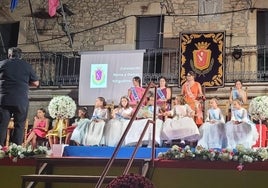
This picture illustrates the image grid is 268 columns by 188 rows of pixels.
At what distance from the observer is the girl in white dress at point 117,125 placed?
818 cm

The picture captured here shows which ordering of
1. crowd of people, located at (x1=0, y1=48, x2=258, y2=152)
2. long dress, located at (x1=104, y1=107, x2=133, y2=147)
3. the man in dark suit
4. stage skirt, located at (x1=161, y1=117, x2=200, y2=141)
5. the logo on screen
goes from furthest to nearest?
the logo on screen < long dress, located at (x1=104, y1=107, x2=133, y2=147) < stage skirt, located at (x1=161, y1=117, x2=200, y2=141) < crowd of people, located at (x1=0, y1=48, x2=258, y2=152) < the man in dark suit

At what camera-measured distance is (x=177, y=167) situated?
5.13 m

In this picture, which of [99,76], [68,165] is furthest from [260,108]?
[99,76]

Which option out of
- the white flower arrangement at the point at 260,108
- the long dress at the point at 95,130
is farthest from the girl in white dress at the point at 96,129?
the white flower arrangement at the point at 260,108

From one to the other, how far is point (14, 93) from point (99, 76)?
20.5 feet

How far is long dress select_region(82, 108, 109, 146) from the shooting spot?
27.1ft

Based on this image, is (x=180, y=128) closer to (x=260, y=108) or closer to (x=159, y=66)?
(x=260, y=108)

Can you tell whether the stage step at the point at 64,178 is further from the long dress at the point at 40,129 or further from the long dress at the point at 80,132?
the long dress at the point at 40,129

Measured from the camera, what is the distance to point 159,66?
43.2ft

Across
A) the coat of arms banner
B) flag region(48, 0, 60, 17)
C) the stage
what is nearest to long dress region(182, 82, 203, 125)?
the coat of arms banner

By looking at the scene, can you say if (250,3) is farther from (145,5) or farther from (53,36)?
(53,36)

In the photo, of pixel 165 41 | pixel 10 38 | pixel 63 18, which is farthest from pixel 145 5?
pixel 10 38

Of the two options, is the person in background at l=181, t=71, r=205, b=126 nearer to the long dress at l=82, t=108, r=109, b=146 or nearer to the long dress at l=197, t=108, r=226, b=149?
the long dress at l=197, t=108, r=226, b=149

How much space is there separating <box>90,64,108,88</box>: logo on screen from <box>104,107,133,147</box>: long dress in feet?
12.2
